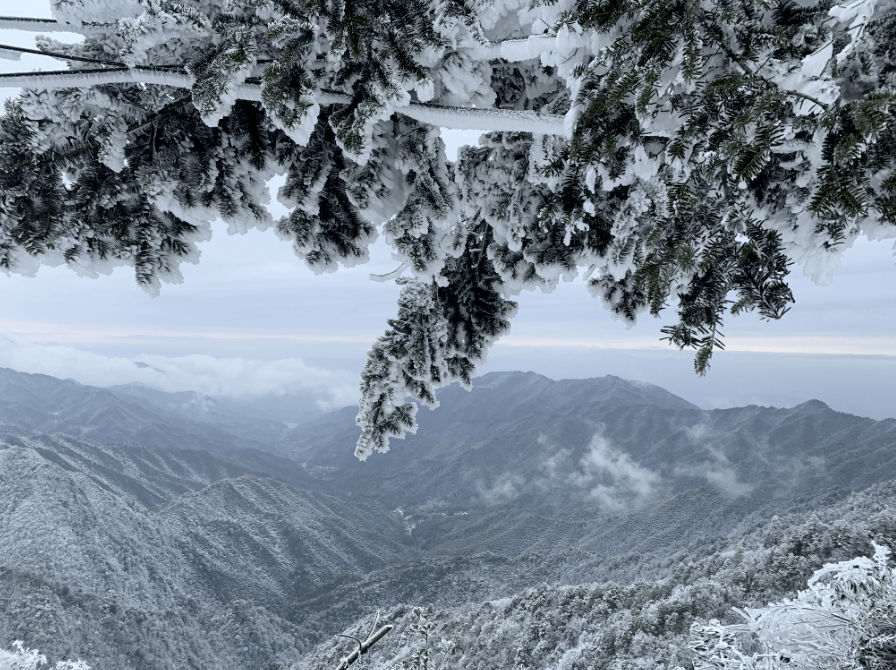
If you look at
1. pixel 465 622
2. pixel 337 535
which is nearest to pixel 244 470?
pixel 337 535

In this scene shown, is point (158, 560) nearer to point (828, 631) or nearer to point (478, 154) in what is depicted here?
point (828, 631)

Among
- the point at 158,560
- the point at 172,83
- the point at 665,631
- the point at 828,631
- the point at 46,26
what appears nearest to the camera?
the point at 172,83

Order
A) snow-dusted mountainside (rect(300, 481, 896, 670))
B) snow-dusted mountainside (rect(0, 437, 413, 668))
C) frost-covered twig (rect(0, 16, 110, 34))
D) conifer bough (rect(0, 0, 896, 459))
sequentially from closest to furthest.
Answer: conifer bough (rect(0, 0, 896, 459))
frost-covered twig (rect(0, 16, 110, 34))
snow-dusted mountainside (rect(300, 481, 896, 670))
snow-dusted mountainside (rect(0, 437, 413, 668))

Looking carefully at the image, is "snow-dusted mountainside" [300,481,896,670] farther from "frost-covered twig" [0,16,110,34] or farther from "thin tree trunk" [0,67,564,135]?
"frost-covered twig" [0,16,110,34]

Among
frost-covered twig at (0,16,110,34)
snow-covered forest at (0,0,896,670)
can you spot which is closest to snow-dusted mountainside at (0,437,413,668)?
snow-covered forest at (0,0,896,670)

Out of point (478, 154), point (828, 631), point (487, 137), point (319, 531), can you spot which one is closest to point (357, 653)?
point (478, 154)
